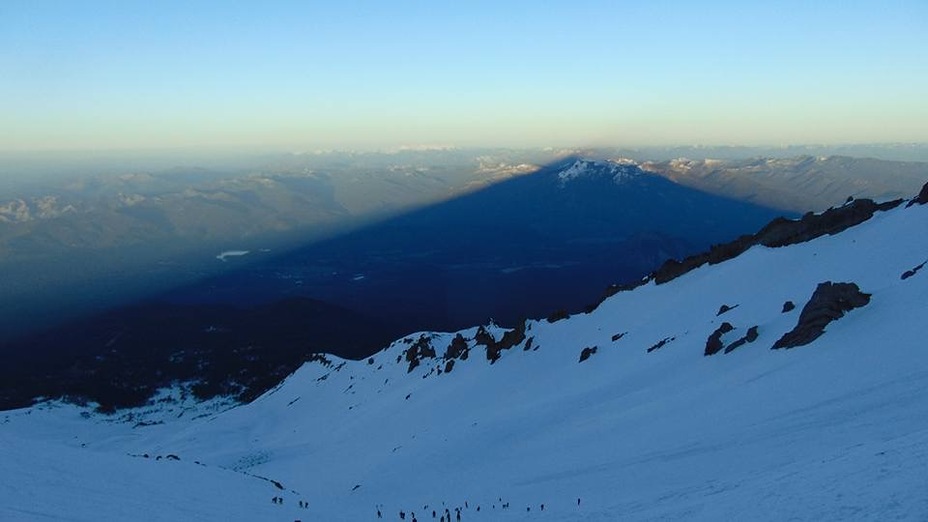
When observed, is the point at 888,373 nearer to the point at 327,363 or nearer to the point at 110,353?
the point at 327,363

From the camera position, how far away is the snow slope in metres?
16.5

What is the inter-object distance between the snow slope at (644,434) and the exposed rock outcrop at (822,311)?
1.70ft

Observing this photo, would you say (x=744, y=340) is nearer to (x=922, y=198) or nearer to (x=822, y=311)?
(x=822, y=311)

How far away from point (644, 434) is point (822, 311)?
10.5m

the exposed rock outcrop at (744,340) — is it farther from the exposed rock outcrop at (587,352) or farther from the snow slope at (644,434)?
the exposed rock outcrop at (587,352)

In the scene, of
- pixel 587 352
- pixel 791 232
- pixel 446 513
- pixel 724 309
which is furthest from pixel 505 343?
pixel 446 513

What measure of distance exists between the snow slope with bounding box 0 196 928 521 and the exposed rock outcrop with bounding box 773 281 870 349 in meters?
0.52

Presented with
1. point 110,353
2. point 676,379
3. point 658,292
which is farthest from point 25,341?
point 676,379

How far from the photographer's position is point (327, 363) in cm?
9131

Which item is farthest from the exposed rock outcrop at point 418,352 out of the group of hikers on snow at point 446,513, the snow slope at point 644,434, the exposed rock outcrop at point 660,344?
the group of hikers on snow at point 446,513

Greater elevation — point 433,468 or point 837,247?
point 837,247

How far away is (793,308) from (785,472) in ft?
64.4

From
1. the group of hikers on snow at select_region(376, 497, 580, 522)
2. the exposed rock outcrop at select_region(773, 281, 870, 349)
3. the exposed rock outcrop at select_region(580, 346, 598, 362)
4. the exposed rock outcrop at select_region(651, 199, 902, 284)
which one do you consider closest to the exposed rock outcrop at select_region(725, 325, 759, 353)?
the exposed rock outcrop at select_region(773, 281, 870, 349)

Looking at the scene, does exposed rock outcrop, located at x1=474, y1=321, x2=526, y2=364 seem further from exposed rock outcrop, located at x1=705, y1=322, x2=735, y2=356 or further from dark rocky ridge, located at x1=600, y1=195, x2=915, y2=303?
exposed rock outcrop, located at x1=705, y1=322, x2=735, y2=356
